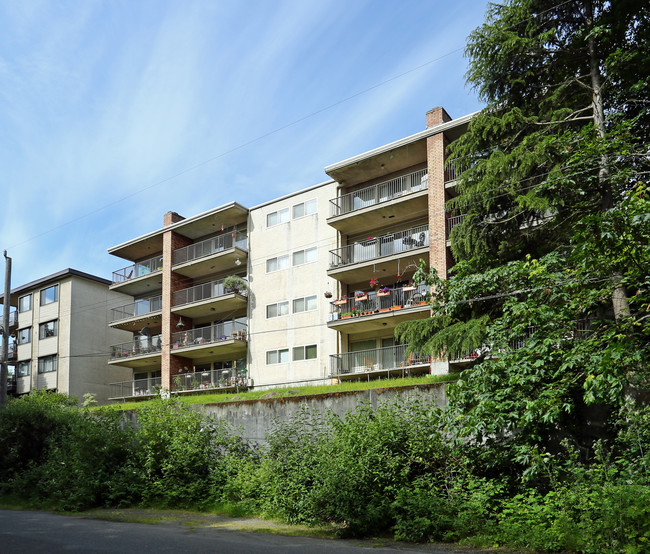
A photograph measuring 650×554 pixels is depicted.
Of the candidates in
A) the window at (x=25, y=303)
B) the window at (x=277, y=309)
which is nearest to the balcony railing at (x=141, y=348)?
the window at (x=277, y=309)

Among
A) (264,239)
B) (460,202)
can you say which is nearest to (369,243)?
(264,239)

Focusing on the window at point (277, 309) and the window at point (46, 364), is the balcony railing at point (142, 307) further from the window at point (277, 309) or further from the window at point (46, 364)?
the window at point (277, 309)

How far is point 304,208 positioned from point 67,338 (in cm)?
2094

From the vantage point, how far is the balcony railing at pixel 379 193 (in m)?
29.0

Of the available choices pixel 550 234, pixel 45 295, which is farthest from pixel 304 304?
pixel 45 295

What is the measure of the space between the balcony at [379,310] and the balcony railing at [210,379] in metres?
7.00

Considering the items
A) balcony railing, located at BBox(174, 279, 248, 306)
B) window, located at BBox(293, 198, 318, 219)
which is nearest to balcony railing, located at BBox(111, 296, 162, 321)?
balcony railing, located at BBox(174, 279, 248, 306)

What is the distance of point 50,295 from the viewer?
4494 cm

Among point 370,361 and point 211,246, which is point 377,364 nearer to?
point 370,361

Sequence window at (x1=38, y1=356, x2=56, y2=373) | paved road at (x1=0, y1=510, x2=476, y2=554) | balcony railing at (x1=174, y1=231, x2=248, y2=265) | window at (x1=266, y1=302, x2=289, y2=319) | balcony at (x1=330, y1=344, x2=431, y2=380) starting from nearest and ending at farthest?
paved road at (x1=0, y1=510, x2=476, y2=554)
balcony at (x1=330, y1=344, x2=431, y2=380)
window at (x1=266, y1=302, x2=289, y2=319)
balcony railing at (x1=174, y1=231, x2=248, y2=265)
window at (x1=38, y1=356, x2=56, y2=373)

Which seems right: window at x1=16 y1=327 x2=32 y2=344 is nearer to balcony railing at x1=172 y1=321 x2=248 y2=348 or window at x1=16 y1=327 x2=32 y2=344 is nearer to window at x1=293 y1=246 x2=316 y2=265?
balcony railing at x1=172 y1=321 x2=248 y2=348

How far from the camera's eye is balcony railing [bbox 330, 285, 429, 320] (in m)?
27.1

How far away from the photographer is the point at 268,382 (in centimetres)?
3206

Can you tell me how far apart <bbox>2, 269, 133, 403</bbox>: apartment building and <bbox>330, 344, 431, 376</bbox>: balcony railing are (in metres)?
21.8
